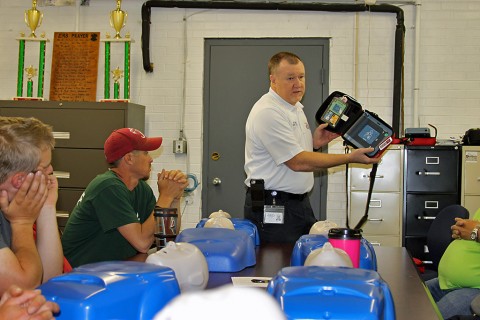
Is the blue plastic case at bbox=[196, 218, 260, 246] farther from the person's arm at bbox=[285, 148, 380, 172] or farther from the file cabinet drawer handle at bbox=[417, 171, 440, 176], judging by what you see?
the file cabinet drawer handle at bbox=[417, 171, 440, 176]

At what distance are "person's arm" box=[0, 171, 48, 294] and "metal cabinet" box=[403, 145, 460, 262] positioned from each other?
399 centimetres

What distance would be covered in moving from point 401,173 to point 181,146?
1980mm

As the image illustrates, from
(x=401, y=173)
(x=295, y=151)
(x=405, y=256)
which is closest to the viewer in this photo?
(x=405, y=256)

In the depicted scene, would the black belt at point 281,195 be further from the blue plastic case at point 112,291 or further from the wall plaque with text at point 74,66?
the wall plaque with text at point 74,66

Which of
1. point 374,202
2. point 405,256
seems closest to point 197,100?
point 374,202

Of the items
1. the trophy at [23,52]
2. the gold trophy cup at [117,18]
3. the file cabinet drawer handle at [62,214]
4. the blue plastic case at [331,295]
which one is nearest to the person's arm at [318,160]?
the blue plastic case at [331,295]

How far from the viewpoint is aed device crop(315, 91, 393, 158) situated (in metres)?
3.81

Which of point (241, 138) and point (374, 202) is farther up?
point (241, 138)

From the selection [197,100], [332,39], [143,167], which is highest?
[332,39]

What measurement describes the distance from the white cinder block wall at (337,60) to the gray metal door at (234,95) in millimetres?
78

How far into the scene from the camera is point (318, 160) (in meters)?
3.75

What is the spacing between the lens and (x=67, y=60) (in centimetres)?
628

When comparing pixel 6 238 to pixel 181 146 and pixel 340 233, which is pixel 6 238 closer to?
pixel 340 233

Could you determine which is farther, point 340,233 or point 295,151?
point 295,151
